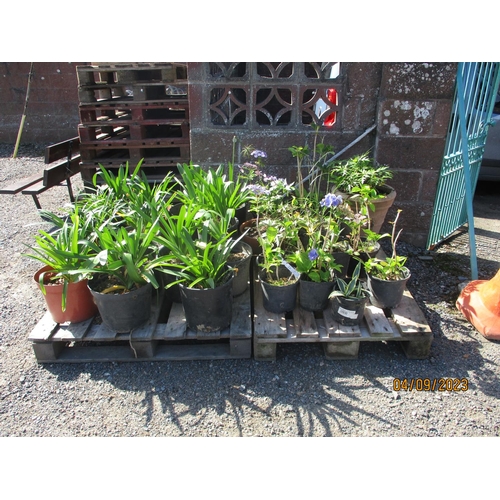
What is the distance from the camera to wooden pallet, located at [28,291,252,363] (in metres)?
2.44

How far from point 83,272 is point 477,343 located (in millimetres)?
2475

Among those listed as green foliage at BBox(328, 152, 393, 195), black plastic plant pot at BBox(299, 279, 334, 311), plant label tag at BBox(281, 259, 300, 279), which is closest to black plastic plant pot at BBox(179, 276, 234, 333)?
plant label tag at BBox(281, 259, 300, 279)

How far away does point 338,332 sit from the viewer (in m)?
2.42

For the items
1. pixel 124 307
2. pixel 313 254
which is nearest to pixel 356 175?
pixel 313 254

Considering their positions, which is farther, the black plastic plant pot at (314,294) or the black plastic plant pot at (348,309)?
the black plastic plant pot at (314,294)

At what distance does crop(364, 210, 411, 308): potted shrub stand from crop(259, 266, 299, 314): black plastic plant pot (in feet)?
1.63

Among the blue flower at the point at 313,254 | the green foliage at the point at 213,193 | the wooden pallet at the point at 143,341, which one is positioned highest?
the green foliage at the point at 213,193

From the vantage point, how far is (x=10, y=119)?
7930 millimetres

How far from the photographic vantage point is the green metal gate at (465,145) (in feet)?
11.1

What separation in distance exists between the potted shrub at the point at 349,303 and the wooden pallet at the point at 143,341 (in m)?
0.54

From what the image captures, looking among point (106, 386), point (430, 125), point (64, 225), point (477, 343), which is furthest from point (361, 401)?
point (430, 125)

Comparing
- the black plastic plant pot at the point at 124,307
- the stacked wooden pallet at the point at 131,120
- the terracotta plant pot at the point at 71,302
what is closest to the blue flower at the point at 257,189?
the black plastic plant pot at the point at 124,307

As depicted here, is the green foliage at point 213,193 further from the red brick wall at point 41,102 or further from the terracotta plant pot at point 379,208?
the red brick wall at point 41,102

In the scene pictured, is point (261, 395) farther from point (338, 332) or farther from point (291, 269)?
point (291, 269)
